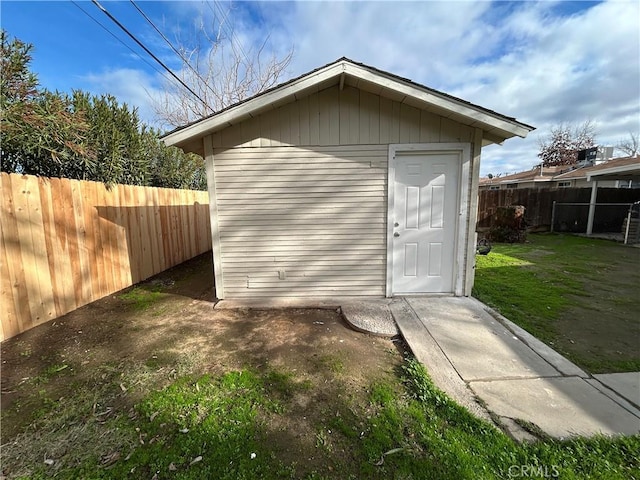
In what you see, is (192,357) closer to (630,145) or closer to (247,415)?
(247,415)

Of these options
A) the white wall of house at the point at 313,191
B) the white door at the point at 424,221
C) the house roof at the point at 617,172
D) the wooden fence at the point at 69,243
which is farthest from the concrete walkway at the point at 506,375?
the house roof at the point at 617,172

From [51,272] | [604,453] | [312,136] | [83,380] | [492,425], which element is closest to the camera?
[604,453]

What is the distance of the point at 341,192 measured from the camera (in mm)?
4176

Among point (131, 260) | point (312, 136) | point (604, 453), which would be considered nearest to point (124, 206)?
point (131, 260)

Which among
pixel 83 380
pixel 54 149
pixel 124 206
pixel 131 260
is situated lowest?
pixel 83 380

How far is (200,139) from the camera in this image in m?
4.14

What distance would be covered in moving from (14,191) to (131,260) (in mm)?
2311

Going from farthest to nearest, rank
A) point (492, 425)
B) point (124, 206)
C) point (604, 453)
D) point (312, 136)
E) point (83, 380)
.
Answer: point (124, 206) → point (312, 136) → point (83, 380) → point (492, 425) → point (604, 453)

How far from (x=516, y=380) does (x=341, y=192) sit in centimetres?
303

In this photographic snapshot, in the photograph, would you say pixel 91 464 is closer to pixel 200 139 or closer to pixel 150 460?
pixel 150 460

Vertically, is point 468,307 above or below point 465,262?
below

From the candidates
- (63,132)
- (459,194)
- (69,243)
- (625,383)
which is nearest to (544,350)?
(625,383)

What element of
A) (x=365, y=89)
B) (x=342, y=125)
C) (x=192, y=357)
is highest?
(x=365, y=89)

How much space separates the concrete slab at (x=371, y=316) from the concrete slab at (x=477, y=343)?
44cm
